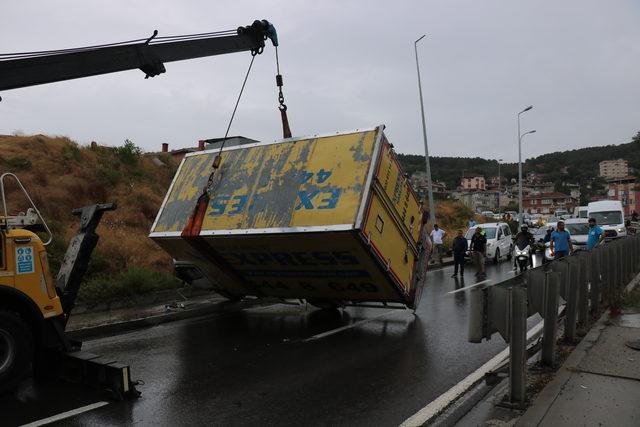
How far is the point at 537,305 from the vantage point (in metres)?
5.49

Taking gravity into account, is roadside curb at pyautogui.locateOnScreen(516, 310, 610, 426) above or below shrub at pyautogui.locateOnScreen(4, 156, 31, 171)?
below

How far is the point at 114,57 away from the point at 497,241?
63.6 ft

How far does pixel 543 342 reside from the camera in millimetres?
5859

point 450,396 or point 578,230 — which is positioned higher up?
point 578,230

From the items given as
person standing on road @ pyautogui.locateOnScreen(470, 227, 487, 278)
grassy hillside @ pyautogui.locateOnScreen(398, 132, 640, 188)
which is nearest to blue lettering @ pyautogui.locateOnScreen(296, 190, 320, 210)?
person standing on road @ pyautogui.locateOnScreen(470, 227, 487, 278)

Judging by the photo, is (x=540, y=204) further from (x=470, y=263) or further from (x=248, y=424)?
(x=248, y=424)

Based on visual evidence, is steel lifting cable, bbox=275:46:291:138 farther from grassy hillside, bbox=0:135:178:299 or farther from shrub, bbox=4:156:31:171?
shrub, bbox=4:156:31:171

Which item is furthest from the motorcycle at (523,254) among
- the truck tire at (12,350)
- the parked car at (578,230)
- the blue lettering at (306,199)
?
the truck tire at (12,350)

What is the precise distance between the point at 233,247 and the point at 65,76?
3.57m

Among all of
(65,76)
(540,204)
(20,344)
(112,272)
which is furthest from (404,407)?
(540,204)

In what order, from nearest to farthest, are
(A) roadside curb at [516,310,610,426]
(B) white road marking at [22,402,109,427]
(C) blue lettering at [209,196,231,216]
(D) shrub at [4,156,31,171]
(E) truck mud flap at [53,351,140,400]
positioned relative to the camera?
(A) roadside curb at [516,310,610,426] < (B) white road marking at [22,402,109,427] < (E) truck mud flap at [53,351,140,400] < (C) blue lettering at [209,196,231,216] < (D) shrub at [4,156,31,171]

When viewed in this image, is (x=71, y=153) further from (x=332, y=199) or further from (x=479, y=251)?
(x=332, y=199)

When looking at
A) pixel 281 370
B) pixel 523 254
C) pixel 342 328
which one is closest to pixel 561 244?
pixel 523 254

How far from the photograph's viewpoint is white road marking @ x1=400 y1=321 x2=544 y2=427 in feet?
15.7
